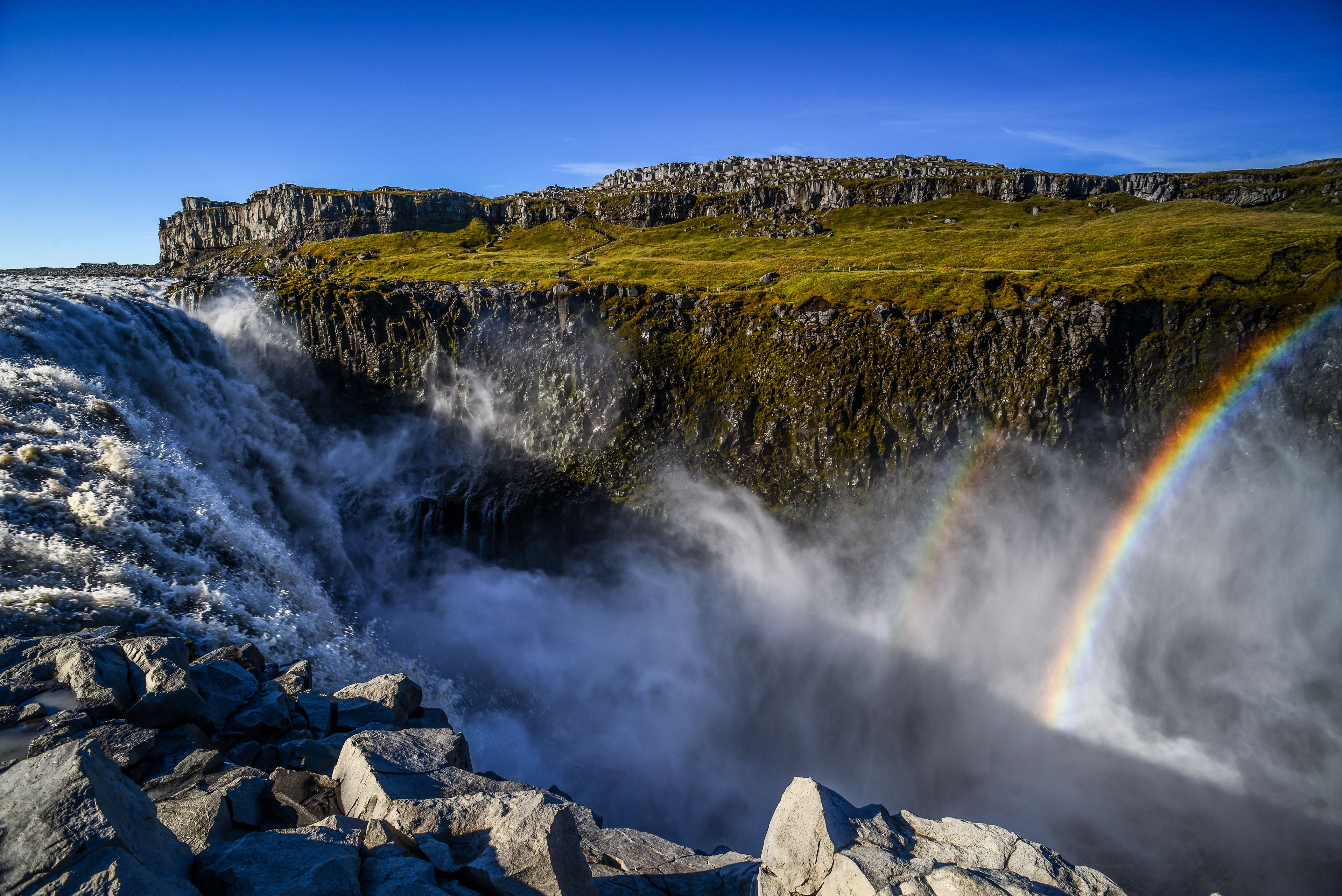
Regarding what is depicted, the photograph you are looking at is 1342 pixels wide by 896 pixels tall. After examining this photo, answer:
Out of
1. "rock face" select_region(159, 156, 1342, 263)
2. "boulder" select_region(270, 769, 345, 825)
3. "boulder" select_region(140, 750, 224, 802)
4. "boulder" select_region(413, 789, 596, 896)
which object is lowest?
"boulder" select_region(270, 769, 345, 825)

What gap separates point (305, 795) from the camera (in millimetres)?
12789

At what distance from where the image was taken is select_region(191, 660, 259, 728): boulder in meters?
16.3

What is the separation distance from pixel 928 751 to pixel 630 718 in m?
17.7

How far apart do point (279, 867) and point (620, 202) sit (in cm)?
11146

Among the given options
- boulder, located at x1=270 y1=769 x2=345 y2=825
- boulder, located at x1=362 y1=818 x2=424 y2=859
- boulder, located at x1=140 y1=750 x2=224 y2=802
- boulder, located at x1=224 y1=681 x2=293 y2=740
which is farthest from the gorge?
boulder, located at x1=362 y1=818 x2=424 y2=859

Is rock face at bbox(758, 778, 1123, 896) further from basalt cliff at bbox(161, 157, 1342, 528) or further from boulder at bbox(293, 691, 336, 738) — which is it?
basalt cliff at bbox(161, 157, 1342, 528)

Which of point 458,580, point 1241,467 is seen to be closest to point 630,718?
point 458,580

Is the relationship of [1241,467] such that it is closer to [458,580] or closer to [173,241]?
[458,580]

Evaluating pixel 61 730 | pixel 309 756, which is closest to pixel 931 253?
pixel 309 756

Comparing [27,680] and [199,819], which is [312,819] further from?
[27,680]

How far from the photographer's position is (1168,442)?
3984 cm

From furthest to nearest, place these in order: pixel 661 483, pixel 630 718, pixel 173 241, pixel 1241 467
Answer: pixel 173 241
pixel 661 483
pixel 1241 467
pixel 630 718

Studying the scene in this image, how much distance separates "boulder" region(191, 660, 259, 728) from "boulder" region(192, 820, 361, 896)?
812 cm

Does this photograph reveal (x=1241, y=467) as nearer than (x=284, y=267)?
Yes
